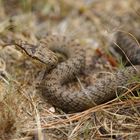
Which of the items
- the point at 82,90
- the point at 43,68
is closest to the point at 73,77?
the point at 43,68

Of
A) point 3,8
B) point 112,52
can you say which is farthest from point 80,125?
point 3,8

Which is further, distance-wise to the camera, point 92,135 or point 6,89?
point 6,89

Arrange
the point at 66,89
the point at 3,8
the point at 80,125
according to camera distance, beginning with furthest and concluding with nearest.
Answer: the point at 3,8, the point at 66,89, the point at 80,125

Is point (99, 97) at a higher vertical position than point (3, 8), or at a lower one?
lower

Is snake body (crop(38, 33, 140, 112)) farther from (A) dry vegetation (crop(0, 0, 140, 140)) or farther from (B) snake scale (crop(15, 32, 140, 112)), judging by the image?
(A) dry vegetation (crop(0, 0, 140, 140))

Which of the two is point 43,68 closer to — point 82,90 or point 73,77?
point 73,77

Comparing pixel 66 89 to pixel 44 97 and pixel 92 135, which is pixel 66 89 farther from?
pixel 92 135
